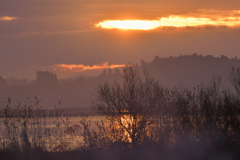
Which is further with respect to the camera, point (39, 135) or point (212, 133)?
point (212, 133)

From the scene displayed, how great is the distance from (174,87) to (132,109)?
2695mm

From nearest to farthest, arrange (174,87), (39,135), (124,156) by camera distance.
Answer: (39,135), (124,156), (174,87)

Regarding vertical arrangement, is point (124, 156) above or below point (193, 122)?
below

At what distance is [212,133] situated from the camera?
2064 centimetres

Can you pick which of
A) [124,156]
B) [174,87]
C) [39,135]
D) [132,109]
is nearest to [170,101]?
[174,87]

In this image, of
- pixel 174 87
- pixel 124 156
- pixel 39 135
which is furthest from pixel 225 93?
pixel 39 135

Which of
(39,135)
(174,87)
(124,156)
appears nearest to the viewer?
(39,135)

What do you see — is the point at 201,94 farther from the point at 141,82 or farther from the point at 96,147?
the point at 96,147

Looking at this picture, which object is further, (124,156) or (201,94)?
(201,94)

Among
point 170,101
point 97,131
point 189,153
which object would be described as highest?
point 170,101

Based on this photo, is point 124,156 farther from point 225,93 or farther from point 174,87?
point 225,93

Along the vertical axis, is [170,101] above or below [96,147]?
above

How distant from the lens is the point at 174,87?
2038 cm

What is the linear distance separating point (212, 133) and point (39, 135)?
9.69 metres
